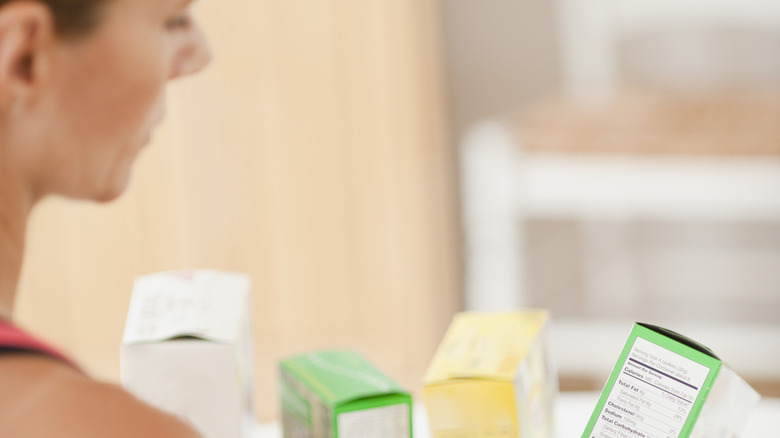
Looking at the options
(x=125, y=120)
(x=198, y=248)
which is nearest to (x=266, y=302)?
(x=198, y=248)

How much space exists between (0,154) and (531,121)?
1.23m

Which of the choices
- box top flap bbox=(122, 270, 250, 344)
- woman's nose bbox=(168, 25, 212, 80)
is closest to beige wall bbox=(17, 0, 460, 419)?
box top flap bbox=(122, 270, 250, 344)

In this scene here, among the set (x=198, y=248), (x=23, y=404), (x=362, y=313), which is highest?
(x=23, y=404)

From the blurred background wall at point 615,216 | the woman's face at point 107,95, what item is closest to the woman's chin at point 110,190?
the woman's face at point 107,95

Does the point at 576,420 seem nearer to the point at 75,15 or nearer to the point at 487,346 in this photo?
the point at 487,346

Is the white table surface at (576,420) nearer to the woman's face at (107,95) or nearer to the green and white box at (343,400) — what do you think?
the green and white box at (343,400)

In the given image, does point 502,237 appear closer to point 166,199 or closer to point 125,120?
point 166,199

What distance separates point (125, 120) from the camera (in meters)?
0.45

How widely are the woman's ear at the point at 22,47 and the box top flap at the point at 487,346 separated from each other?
293 mm

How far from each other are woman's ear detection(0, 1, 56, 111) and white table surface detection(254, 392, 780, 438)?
401 millimetres

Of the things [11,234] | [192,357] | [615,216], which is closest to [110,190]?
[11,234]

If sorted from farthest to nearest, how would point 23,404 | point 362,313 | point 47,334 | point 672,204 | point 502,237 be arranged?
point 362,313 < point 47,334 < point 502,237 < point 672,204 < point 23,404

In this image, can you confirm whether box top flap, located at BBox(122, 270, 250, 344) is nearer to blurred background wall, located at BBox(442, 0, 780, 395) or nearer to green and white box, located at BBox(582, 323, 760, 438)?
green and white box, located at BBox(582, 323, 760, 438)

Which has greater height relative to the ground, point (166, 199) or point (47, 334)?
point (166, 199)
